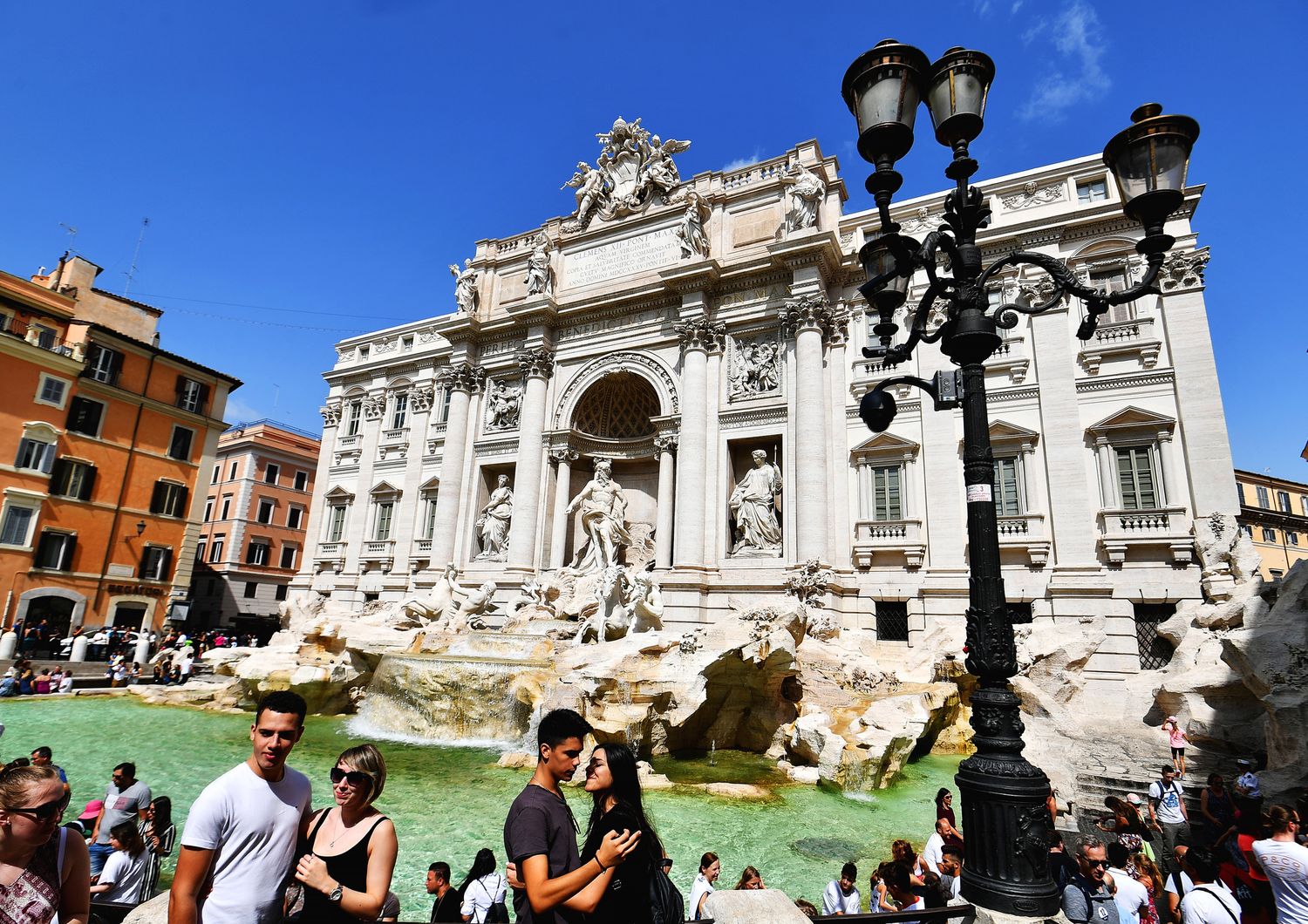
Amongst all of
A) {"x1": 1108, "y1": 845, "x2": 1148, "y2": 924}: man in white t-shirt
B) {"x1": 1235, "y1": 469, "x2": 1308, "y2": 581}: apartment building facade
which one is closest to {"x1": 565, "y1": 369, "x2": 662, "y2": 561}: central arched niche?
{"x1": 1108, "y1": 845, "x2": 1148, "y2": 924}: man in white t-shirt

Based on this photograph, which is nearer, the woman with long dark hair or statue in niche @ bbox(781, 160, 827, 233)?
the woman with long dark hair

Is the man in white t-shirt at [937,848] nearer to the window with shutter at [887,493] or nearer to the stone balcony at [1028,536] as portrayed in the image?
the stone balcony at [1028,536]

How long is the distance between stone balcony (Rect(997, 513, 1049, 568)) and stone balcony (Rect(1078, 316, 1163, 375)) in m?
3.97

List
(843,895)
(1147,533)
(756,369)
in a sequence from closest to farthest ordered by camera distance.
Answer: (843,895)
(1147,533)
(756,369)

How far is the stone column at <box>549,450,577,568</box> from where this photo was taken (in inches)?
843

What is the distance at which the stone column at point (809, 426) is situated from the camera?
56.2 feet

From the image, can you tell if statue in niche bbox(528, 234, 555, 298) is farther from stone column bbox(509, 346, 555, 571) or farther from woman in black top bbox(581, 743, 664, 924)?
woman in black top bbox(581, 743, 664, 924)

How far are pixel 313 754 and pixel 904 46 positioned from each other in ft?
39.7

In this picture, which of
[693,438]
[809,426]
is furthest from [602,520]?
[809,426]

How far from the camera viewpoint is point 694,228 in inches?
818

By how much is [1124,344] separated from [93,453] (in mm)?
33489

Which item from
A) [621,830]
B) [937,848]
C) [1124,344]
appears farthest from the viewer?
[1124,344]

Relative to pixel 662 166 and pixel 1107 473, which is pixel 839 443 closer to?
pixel 1107 473

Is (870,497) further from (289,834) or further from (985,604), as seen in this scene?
(289,834)
